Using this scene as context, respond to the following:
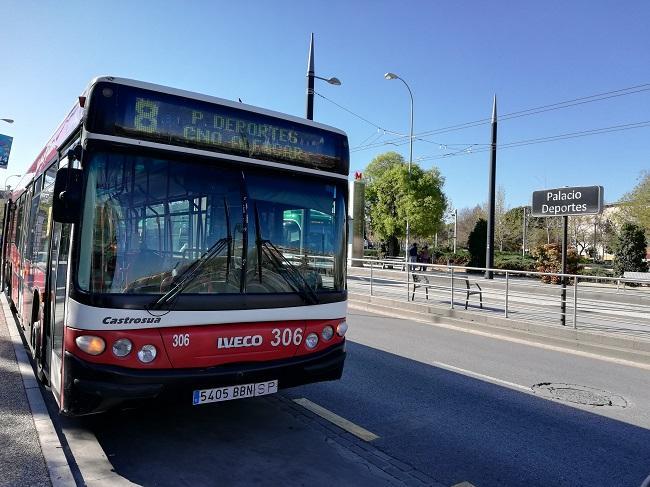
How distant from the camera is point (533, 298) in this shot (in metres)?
11.8

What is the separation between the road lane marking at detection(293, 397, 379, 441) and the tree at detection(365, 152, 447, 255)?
33761 mm

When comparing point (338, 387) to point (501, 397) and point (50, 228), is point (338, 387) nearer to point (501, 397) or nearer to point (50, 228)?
point (501, 397)

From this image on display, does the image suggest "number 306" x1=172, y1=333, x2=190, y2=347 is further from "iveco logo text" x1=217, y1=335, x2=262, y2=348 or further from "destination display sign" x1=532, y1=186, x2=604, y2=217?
"destination display sign" x1=532, y1=186, x2=604, y2=217

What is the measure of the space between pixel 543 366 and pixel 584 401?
6.21 feet

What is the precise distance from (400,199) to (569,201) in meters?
30.6

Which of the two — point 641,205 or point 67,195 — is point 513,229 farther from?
point 67,195

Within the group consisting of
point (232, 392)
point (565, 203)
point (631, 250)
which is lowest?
point (232, 392)

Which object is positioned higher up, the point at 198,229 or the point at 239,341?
the point at 198,229

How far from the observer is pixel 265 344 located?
4426 millimetres

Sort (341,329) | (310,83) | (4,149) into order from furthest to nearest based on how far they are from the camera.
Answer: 1. (4,149)
2. (310,83)
3. (341,329)

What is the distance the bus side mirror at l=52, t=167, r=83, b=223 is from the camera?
3.74m

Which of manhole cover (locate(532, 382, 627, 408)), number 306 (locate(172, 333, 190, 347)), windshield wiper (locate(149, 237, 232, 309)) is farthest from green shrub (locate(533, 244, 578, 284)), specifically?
number 306 (locate(172, 333, 190, 347))

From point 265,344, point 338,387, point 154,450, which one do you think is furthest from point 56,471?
point 338,387

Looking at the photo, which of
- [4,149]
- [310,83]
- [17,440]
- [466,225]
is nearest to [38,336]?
[17,440]
